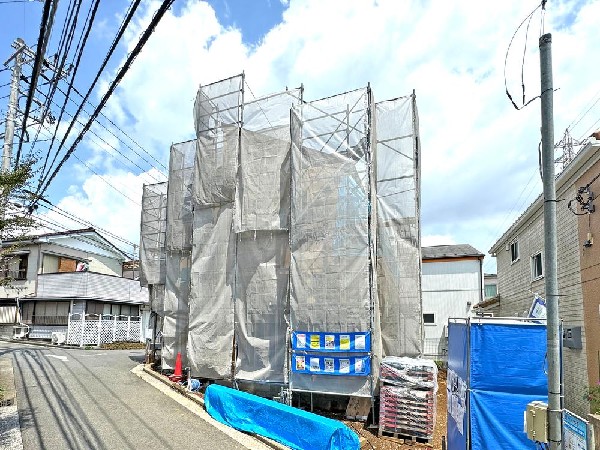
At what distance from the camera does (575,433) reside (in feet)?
14.2

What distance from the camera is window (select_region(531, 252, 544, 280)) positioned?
43.4 feet

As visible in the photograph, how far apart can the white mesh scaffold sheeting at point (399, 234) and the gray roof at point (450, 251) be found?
42.8 feet

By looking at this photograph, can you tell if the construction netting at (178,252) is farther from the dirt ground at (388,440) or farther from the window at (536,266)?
the window at (536,266)

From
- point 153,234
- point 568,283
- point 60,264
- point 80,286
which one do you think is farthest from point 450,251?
point 60,264

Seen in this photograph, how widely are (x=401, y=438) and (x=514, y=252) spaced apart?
1041 centimetres

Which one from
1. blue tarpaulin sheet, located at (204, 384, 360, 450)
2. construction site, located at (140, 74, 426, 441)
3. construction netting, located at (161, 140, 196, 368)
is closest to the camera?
blue tarpaulin sheet, located at (204, 384, 360, 450)

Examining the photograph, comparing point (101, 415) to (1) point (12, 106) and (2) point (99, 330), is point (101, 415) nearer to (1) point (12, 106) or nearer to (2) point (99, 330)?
(1) point (12, 106)

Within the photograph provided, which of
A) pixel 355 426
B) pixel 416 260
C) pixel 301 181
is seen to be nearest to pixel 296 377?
pixel 355 426

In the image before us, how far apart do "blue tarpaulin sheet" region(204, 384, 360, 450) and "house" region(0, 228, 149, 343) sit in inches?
682

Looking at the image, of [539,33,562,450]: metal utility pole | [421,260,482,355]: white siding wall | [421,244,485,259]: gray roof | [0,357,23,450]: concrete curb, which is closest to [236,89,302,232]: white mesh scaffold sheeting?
[0,357,23,450]: concrete curb

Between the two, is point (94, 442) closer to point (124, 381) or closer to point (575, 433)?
point (124, 381)

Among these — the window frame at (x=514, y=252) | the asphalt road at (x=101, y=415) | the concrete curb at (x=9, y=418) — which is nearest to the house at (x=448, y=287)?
the window frame at (x=514, y=252)

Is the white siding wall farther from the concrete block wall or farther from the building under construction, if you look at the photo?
the building under construction

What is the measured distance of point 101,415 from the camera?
9352 millimetres
